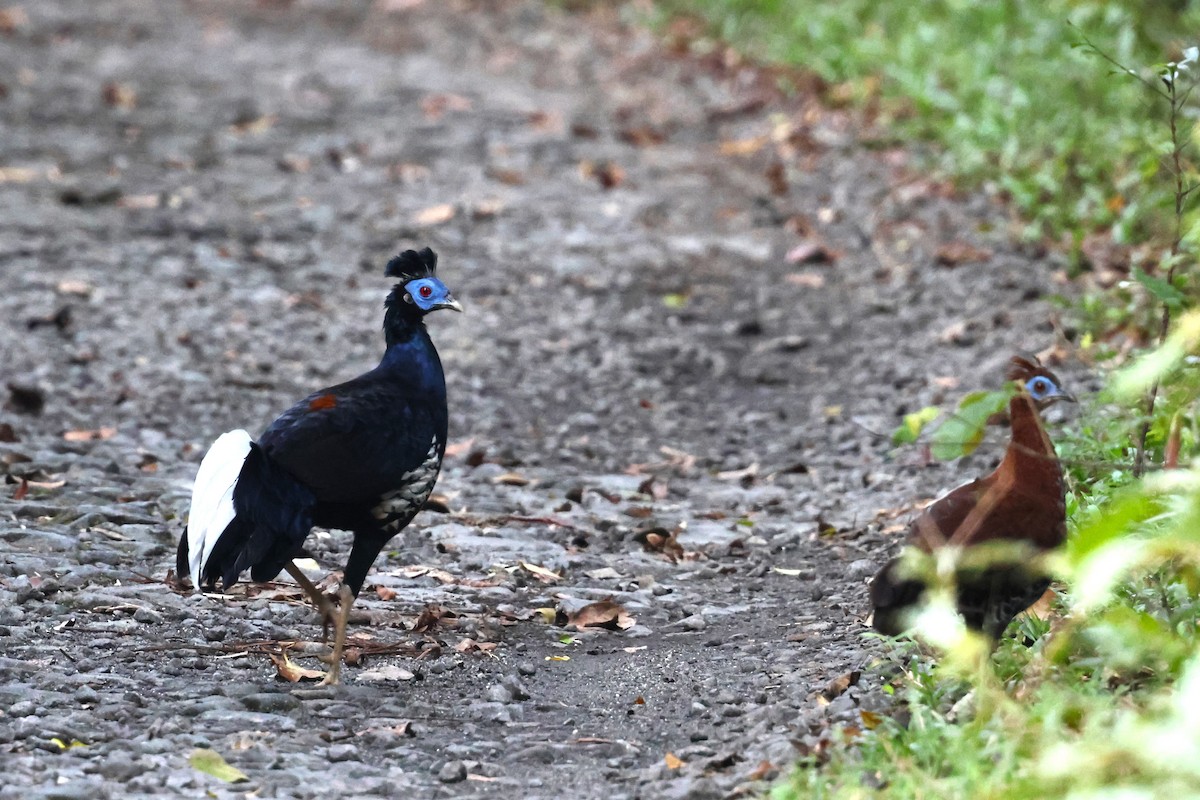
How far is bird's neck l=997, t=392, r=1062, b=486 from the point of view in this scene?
3801 millimetres

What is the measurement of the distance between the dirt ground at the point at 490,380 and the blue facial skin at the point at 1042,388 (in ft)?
2.75

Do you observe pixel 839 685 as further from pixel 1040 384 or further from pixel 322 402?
pixel 322 402

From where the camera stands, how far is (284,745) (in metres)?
3.71

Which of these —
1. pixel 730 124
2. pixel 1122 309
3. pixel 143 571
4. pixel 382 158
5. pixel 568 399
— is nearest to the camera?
pixel 143 571

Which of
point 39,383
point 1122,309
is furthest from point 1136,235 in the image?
point 39,383

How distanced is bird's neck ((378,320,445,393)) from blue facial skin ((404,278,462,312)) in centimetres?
6

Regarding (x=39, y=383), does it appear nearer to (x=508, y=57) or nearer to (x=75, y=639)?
(x=75, y=639)

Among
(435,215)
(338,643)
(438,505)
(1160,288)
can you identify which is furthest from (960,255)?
(338,643)

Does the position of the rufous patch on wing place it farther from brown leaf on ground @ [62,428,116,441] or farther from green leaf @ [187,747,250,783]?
brown leaf on ground @ [62,428,116,441]

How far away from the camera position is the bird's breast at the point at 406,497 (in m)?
4.36

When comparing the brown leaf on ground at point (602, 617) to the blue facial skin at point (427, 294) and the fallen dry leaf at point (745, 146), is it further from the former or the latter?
the fallen dry leaf at point (745, 146)

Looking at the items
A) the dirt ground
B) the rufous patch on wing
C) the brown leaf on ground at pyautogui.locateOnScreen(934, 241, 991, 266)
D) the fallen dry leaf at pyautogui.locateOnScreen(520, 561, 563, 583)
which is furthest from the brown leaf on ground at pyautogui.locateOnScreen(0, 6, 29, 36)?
the rufous patch on wing

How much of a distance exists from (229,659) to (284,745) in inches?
25.2

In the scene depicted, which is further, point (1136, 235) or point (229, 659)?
point (1136, 235)
